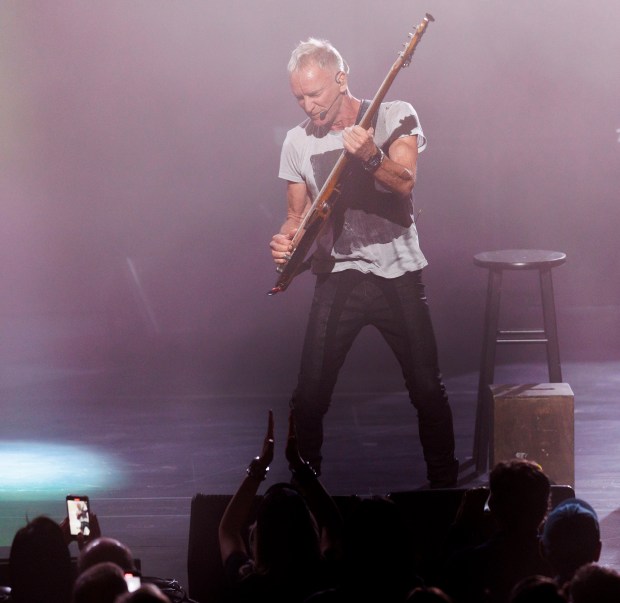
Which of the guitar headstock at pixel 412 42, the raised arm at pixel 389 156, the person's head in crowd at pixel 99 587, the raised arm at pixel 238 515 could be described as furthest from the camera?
the guitar headstock at pixel 412 42

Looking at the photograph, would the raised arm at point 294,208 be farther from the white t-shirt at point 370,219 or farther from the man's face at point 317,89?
the man's face at point 317,89

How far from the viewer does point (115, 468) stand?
5414 millimetres

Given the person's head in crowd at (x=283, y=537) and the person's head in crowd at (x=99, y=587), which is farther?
the person's head in crowd at (x=283, y=537)

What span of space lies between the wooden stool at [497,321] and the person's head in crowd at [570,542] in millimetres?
2308

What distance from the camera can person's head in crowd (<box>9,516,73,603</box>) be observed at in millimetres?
2680

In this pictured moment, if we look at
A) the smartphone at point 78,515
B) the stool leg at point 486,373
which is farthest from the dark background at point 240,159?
the smartphone at point 78,515

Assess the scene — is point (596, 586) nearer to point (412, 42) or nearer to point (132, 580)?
point (132, 580)

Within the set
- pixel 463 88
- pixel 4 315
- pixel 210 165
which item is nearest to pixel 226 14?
pixel 210 165

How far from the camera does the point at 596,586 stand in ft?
7.67

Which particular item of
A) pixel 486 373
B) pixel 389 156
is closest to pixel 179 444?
pixel 486 373

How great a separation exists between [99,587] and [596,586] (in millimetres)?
991

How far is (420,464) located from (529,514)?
100 inches

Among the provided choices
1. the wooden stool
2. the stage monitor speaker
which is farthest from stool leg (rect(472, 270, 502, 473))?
the stage monitor speaker

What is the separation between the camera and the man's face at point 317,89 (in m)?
4.41
